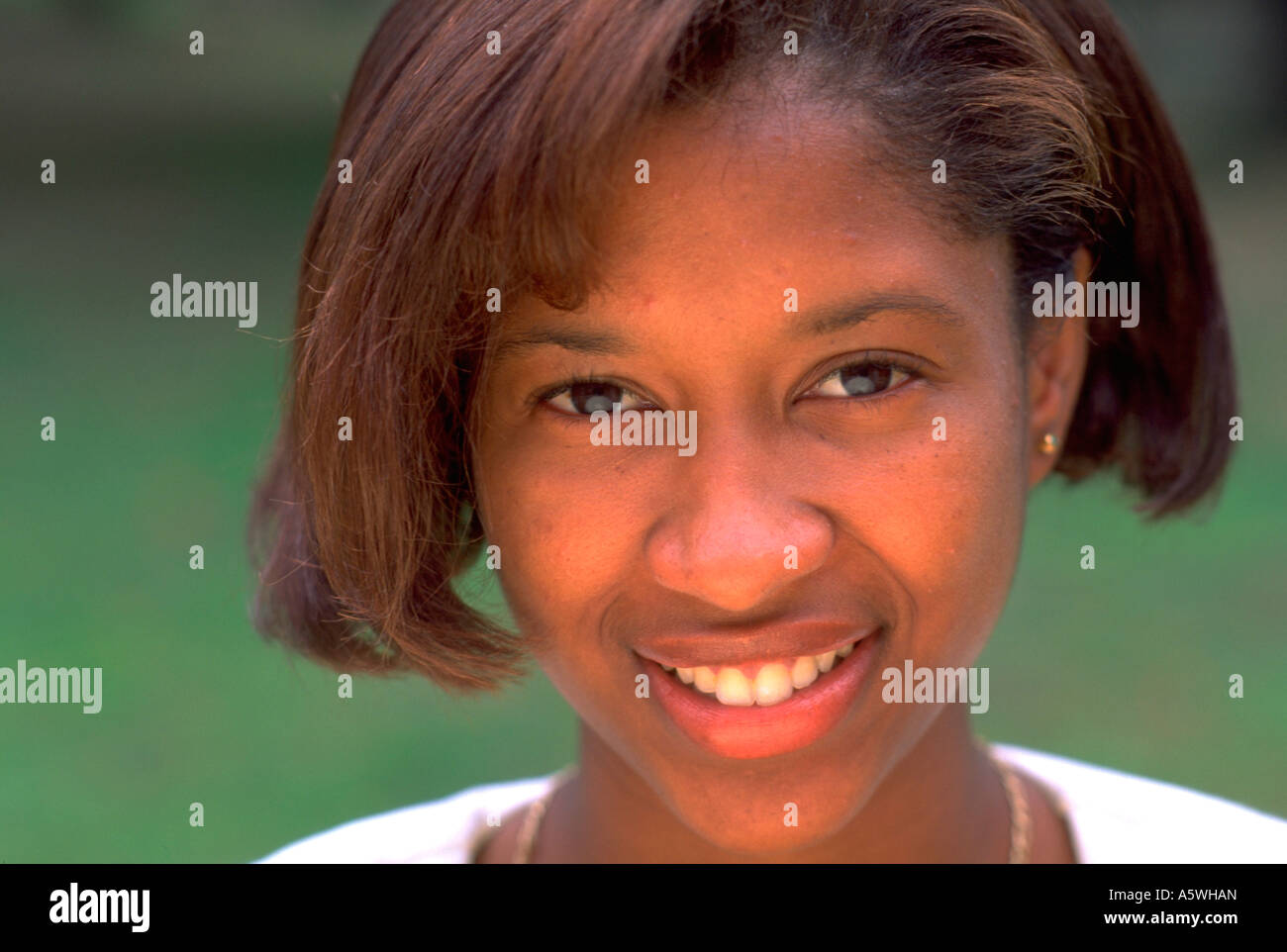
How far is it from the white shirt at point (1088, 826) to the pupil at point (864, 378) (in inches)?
35.4

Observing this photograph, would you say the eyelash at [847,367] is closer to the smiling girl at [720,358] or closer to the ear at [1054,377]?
the smiling girl at [720,358]

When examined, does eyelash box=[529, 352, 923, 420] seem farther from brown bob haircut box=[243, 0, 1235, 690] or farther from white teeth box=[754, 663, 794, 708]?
white teeth box=[754, 663, 794, 708]

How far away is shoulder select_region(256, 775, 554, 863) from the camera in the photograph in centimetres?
225

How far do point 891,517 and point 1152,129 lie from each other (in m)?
0.81

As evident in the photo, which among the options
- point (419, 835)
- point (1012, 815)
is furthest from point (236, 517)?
point (1012, 815)

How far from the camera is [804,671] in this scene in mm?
1754

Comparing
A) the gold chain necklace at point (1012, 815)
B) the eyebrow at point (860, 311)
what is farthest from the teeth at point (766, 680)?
the gold chain necklace at point (1012, 815)

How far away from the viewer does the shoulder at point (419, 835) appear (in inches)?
88.7

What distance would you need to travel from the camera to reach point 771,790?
5.89 feet

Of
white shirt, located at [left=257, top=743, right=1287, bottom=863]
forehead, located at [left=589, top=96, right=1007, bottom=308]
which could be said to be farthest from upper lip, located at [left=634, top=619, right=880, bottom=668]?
white shirt, located at [left=257, top=743, right=1287, bottom=863]

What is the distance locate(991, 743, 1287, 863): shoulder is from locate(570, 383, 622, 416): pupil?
3.49 feet

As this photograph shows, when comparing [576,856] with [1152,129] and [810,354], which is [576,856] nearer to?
[810,354]

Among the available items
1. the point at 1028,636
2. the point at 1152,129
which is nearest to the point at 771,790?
the point at 1152,129
